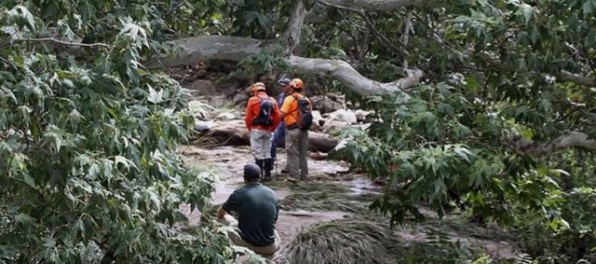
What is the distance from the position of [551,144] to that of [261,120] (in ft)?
16.4

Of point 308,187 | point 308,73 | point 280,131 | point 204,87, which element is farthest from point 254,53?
point 204,87

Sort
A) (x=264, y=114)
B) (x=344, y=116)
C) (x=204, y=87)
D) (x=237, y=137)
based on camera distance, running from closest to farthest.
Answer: (x=264, y=114) → (x=237, y=137) → (x=344, y=116) → (x=204, y=87)

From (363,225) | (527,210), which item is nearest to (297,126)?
(363,225)

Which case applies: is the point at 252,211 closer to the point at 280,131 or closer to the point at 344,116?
the point at 280,131

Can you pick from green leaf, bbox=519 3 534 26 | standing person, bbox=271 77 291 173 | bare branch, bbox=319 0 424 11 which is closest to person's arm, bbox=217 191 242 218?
bare branch, bbox=319 0 424 11

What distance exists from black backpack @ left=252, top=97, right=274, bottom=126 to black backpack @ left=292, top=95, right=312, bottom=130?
34 cm

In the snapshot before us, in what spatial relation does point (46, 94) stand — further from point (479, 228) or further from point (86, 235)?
point (479, 228)

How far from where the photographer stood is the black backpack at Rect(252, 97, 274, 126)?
1257 centimetres

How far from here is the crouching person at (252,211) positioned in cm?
800

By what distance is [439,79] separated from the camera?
9.24 meters

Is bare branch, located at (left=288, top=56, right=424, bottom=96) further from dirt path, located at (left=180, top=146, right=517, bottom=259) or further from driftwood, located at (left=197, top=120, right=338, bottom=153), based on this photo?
driftwood, located at (left=197, top=120, right=338, bottom=153)

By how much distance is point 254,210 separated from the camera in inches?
316

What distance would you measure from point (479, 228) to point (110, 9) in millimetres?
5814

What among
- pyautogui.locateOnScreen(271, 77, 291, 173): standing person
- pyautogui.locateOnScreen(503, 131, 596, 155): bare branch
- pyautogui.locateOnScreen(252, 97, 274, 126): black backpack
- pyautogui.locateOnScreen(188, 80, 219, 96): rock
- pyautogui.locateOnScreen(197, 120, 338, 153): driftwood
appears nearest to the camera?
pyautogui.locateOnScreen(503, 131, 596, 155): bare branch
